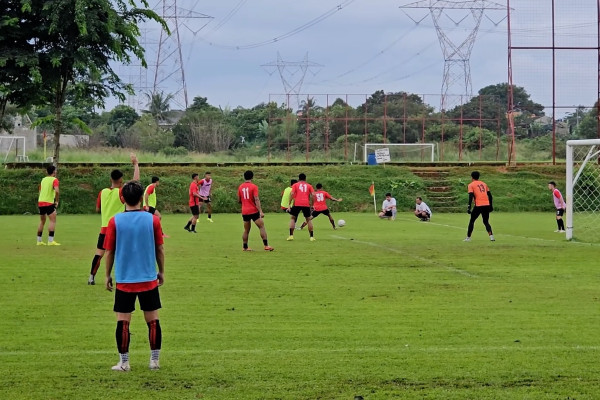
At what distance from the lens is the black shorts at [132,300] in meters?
8.89

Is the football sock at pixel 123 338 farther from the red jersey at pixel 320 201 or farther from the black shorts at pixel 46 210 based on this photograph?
the red jersey at pixel 320 201

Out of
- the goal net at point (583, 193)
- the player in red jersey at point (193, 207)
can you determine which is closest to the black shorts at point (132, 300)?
the goal net at point (583, 193)

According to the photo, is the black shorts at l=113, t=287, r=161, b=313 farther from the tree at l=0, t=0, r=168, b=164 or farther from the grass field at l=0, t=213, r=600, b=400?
the tree at l=0, t=0, r=168, b=164

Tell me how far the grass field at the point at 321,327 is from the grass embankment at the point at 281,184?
79.2 feet

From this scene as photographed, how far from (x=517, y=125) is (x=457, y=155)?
2606cm

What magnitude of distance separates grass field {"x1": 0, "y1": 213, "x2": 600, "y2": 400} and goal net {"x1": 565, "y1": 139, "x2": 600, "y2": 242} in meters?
4.32

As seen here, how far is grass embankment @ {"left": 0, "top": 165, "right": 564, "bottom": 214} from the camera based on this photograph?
152 ft

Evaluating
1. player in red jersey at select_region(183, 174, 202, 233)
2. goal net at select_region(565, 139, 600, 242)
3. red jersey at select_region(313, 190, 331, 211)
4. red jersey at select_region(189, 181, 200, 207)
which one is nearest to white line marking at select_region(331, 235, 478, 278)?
red jersey at select_region(313, 190, 331, 211)

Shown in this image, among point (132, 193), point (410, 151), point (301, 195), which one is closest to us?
point (132, 193)

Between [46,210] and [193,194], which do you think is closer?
[46,210]

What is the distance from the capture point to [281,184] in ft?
163

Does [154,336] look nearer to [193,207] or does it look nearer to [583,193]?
[193,207]

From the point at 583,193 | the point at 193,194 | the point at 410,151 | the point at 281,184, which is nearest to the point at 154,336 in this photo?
the point at 193,194

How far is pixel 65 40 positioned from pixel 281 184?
67.3ft
